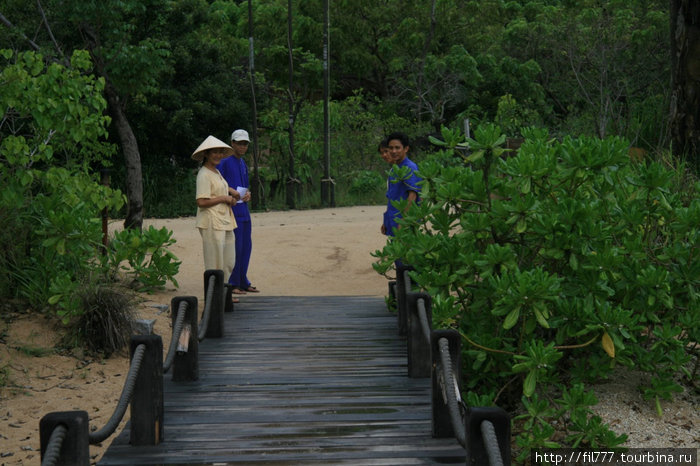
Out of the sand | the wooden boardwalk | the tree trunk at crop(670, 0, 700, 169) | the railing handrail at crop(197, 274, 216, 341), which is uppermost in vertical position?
the tree trunk at crop(670, 0, 700, 169)

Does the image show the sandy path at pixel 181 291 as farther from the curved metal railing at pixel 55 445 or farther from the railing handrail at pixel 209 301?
the curved metal railing at pixel 55 445

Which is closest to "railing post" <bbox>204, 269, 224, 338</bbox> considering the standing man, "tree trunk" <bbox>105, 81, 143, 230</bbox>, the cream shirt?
the cream shirt

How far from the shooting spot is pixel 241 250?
8094mm

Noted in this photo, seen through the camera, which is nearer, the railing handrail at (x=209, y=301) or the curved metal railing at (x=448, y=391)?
the curved metal railing at (x=448, y=391)

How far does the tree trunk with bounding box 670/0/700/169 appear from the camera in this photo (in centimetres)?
916

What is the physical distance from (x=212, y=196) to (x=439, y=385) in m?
3.50

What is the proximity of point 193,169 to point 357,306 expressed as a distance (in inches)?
533

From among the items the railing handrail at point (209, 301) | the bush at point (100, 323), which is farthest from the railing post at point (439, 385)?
the bush at point (100, 323)

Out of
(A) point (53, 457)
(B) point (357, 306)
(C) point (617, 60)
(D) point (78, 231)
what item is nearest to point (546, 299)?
(A) point (53, 457)

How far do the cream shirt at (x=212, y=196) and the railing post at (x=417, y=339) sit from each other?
8.15 feet

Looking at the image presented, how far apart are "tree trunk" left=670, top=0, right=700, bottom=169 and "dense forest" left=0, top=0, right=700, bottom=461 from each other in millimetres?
18

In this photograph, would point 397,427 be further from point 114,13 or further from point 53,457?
point 114,13

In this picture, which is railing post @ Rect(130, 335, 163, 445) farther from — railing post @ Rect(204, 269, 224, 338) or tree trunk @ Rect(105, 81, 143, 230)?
tree trunk @ Rect(105, 81, 143, 230)

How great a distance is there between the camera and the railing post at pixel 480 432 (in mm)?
3084
